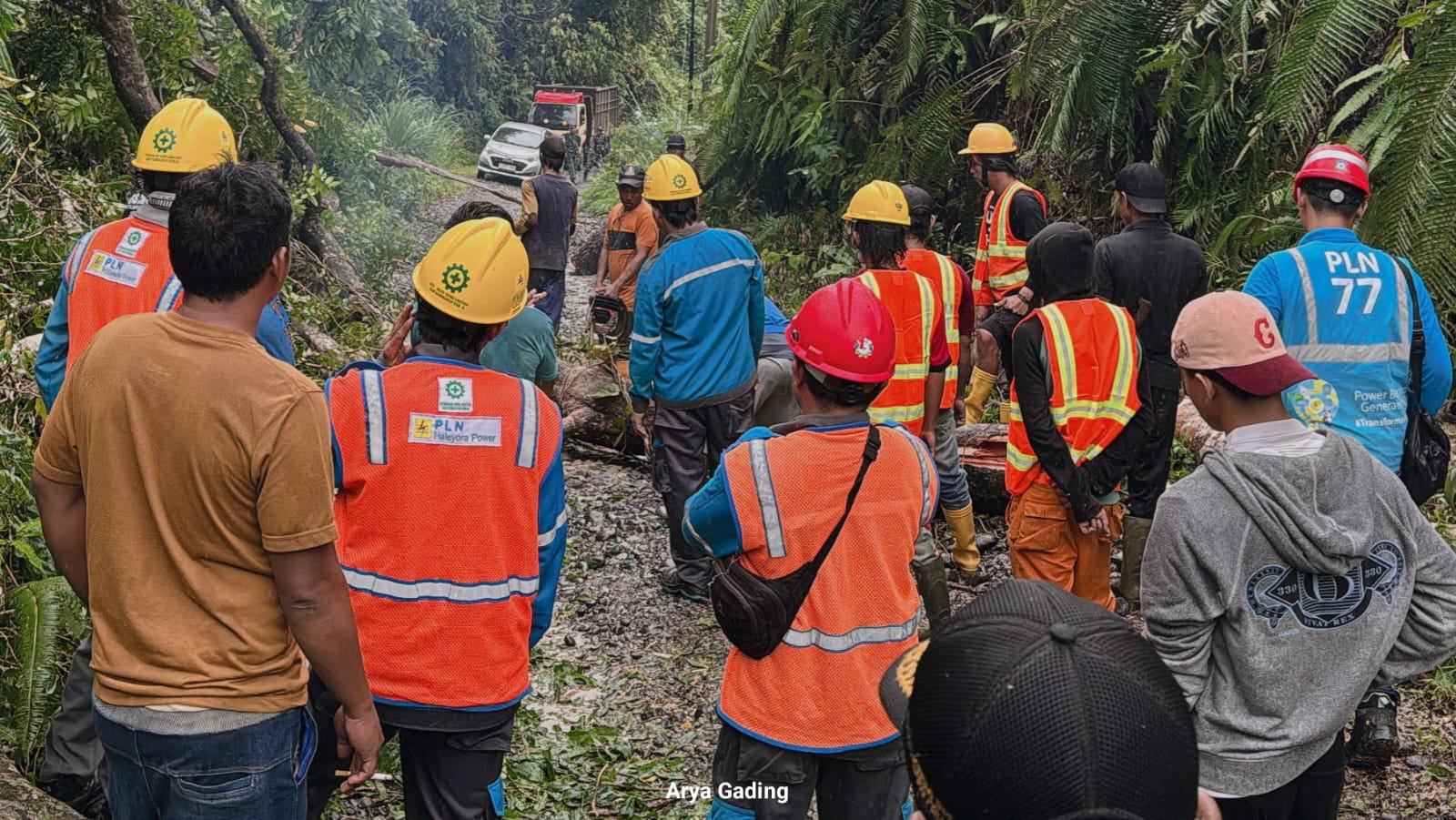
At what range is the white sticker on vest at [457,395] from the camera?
2.74m

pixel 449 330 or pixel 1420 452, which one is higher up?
pixel 449 330

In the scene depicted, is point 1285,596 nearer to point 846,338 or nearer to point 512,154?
point 846,338

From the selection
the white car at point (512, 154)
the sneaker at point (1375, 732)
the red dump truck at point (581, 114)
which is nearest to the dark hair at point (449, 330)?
the sneaker at point (1375, 732)

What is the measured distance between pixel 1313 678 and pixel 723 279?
3556 mm

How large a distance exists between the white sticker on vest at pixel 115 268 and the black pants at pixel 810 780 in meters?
2.18

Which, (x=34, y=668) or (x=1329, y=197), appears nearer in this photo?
(x=34, y=668)

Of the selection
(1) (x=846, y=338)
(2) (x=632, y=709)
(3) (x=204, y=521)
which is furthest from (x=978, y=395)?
(3) (x=204, y=521)

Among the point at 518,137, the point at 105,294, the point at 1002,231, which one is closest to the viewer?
the point at 105,294

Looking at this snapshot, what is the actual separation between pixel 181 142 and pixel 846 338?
6.99ft

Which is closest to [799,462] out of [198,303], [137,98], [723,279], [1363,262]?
[198,303]

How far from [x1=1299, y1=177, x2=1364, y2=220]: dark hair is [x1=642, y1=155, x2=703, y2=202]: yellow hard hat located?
2.74m

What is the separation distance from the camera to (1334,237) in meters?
3.81

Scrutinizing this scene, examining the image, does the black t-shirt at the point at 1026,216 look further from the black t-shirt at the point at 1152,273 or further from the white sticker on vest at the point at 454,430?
the white sticker on vest at the point at 454,430

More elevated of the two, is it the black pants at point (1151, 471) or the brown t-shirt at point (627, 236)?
the black pants at point (1151, 471)
